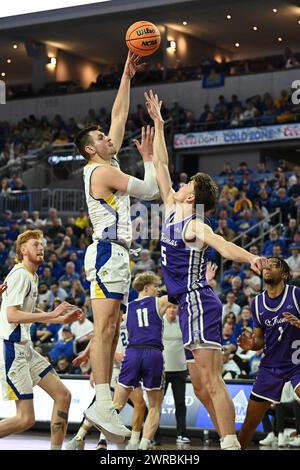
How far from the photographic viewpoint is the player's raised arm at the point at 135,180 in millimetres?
6785

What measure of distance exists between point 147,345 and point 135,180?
183 inches

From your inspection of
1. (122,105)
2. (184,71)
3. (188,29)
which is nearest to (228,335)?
(122,105)

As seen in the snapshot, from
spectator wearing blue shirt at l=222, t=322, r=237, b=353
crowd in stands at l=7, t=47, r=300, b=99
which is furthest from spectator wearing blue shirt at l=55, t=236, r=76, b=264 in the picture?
crowd in stands at l=7, t=47, r=300, b=99

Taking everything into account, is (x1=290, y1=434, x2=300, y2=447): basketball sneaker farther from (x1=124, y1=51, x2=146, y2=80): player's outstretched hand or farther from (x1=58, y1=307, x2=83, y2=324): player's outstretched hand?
(x1=124, y1=51, x2=146, y2=80): player's outstretched hand

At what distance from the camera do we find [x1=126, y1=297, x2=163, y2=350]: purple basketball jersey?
11.0 meters

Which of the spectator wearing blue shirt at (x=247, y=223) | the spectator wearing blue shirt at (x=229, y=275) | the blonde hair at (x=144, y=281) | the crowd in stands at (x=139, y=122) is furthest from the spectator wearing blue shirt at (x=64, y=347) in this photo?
the crowd in stands at (x=139, y=122)

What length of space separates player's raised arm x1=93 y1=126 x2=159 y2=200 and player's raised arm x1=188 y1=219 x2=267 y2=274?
0.44 meters

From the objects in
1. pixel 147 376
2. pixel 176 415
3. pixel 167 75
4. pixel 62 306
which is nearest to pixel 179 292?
pixel 62 306

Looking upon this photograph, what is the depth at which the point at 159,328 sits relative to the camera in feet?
36.6

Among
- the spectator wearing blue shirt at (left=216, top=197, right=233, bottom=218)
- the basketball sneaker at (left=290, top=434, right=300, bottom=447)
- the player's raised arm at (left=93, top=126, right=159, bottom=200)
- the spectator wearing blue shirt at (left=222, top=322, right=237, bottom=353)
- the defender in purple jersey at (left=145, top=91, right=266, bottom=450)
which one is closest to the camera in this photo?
the defender in purple jersey at (left=145, top=91, right=266, bottom=450)

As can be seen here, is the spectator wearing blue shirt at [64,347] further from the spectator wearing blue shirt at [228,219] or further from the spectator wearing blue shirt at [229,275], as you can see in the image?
the spectator wearing blue shirt at [228,219]

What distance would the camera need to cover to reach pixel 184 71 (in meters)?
27.4

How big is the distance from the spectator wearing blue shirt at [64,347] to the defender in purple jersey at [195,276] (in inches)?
324

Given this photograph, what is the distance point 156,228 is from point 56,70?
1452cm
